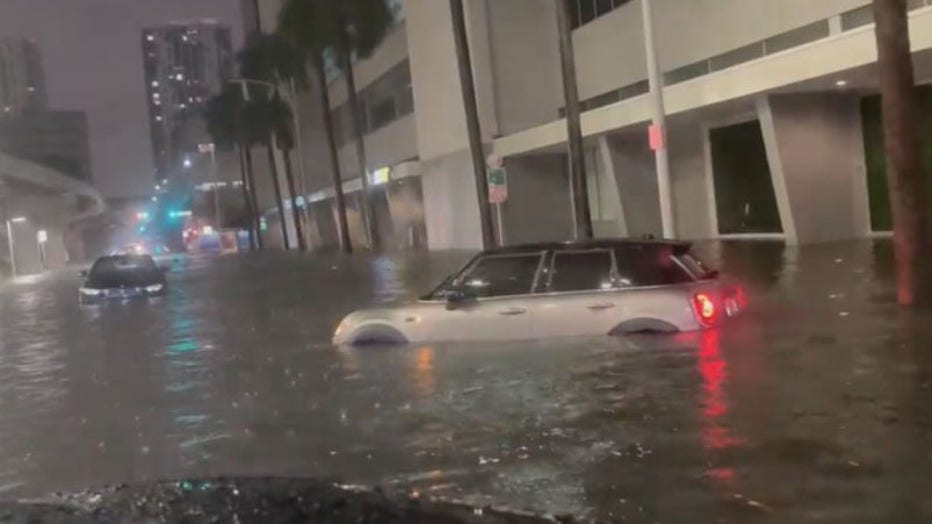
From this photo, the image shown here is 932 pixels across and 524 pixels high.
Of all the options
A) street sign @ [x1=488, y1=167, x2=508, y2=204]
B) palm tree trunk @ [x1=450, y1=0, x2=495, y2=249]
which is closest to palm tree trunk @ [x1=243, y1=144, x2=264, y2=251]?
palm tree trunk @ [x1=450, y1=0, x2=495, y2=249]

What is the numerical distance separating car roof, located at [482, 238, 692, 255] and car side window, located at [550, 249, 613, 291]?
0.08 meters

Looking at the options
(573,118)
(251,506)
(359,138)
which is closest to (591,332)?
(251,506)

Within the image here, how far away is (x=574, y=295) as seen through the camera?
46.4 ft

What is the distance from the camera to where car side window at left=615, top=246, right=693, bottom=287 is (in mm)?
13914

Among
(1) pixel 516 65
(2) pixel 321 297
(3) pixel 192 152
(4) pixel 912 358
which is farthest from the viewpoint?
(3) pixel 192 152

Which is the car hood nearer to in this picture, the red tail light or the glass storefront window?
the red tail light

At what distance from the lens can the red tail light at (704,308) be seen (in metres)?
13.9

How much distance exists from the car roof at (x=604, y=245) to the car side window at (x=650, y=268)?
5 centimetres

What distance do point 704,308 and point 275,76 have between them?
62.7 meters

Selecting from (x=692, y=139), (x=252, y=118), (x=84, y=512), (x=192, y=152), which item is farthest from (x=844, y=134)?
(x=192, y=152)

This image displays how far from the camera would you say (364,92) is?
72500mm

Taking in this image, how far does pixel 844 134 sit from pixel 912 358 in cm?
1933

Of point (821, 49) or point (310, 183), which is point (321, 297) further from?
point (310, 183)

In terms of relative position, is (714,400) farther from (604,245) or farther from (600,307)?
(604,245)
